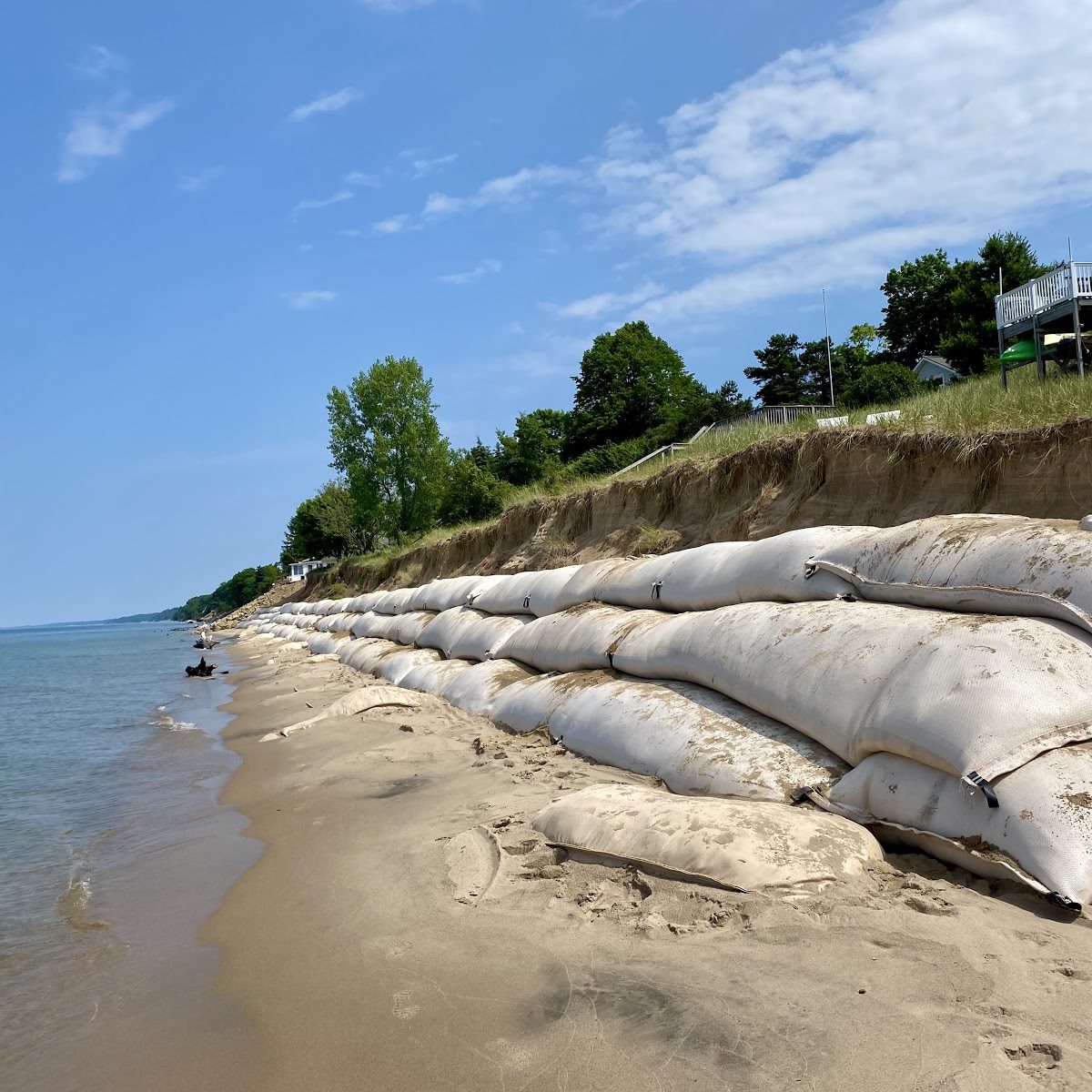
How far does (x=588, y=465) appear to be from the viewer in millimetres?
23766

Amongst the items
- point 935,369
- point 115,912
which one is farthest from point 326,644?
point 935,369

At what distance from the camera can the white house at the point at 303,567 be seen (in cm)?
5830

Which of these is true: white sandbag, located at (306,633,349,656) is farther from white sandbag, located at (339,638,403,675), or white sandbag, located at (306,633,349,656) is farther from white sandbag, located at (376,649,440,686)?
white sandbag, located at (376,649,440,686)

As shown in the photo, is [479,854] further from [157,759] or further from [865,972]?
[157,759]

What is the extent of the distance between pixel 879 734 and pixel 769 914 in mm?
877

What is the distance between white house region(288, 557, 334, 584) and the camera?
2295 inches

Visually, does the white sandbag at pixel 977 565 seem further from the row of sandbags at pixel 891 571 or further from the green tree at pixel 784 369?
the green tree at pixel 784 369

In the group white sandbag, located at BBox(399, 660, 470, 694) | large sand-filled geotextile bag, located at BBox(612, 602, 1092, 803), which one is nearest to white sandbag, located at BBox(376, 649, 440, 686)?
white sandbag, located at BBox(399, 660, 470, 694)

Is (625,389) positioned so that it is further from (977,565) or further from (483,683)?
(977,565)

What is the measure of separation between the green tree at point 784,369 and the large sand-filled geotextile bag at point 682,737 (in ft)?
106

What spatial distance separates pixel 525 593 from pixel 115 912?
4681 mm

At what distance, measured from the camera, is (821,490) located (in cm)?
761

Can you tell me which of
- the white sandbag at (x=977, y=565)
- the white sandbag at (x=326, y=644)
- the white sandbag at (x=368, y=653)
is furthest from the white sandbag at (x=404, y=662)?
the white sandbag at (x=326, y=644)

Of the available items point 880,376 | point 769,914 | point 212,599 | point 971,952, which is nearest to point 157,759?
point 769,914
